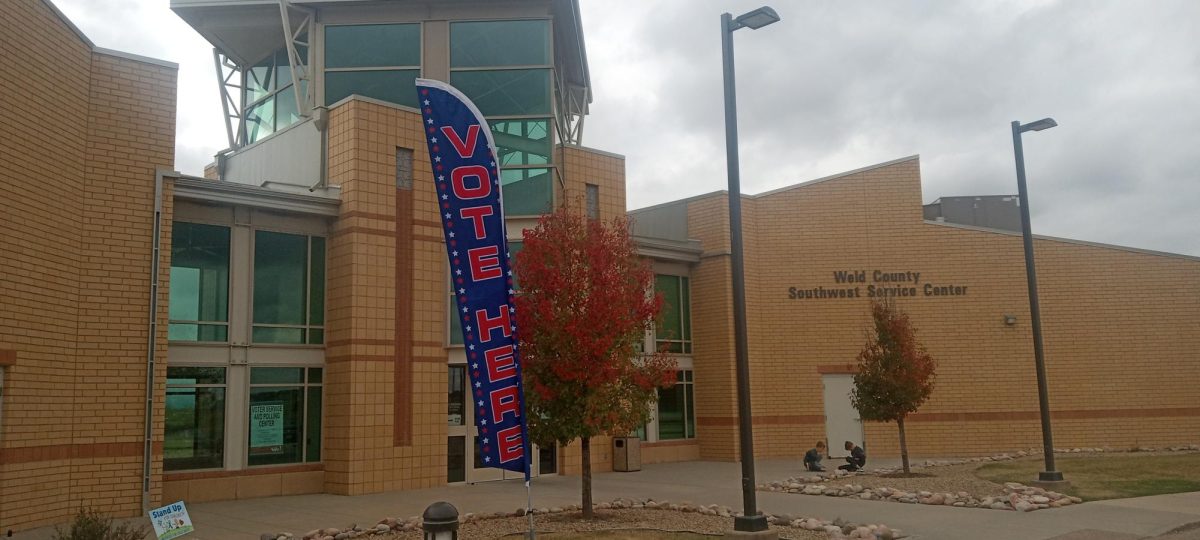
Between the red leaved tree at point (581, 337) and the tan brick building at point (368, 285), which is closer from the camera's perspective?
the red leaved tree at point (581, 337)

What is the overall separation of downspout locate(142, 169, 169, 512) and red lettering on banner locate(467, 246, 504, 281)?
24.8 ft

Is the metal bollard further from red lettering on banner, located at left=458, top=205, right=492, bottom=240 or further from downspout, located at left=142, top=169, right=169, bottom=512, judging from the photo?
downspout, located at left=142, top=169, right=169, bottom=512

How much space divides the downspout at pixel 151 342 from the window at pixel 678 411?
43.8 ft

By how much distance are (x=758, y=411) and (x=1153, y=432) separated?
10928 millimetres

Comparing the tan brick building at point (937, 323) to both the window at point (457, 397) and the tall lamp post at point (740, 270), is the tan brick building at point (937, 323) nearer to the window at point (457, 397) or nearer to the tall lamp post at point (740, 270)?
the window at point (457, 397)

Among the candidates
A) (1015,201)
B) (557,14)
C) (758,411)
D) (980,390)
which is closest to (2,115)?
(557,14)

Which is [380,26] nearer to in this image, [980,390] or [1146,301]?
[980,390]

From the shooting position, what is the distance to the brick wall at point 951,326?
25.3 metres

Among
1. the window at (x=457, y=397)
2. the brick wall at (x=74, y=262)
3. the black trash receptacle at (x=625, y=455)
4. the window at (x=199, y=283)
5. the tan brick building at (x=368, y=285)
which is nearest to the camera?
the brick wall at (x=74, y=262)

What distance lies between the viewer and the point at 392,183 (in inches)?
733

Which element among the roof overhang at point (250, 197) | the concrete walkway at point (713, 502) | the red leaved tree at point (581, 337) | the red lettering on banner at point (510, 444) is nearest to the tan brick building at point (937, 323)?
the concrete walkway at point (713, 502)

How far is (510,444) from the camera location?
35.3 feet

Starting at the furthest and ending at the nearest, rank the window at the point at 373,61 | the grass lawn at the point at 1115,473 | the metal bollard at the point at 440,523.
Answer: the window at the point at 373,61 → the grass lawn at the point at 1115,473 → the metal bollard at the point at 440,523

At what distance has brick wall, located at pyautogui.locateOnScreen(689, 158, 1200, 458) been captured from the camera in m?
25.3
